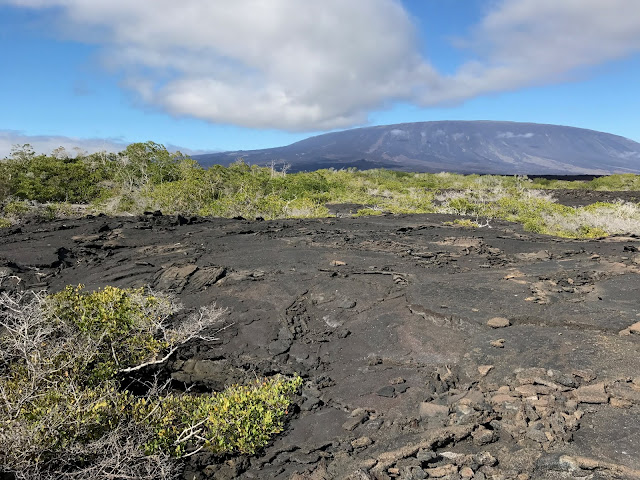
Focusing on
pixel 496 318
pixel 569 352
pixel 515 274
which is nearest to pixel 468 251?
pixel 515 274

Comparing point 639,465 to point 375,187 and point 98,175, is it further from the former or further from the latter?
point 375,187

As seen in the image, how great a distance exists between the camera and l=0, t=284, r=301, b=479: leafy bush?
3.24 m

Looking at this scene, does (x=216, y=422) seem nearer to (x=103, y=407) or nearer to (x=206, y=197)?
(x=103, y=407)

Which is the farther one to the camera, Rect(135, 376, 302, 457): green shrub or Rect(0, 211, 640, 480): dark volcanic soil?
Rect(135, 376, 302, 457): green shrub

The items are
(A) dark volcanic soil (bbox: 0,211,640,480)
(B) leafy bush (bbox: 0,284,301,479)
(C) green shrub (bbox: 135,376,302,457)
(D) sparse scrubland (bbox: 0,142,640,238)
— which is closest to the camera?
(B) leafy bush (bbox: 0,284,301,479)

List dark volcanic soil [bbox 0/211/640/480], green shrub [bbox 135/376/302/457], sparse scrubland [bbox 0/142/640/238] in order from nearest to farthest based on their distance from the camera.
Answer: dark volcanic soil [bbox 0/211/640/480] < green shrub [bbox 135/376/302/457] < sparse scrubland [bbox 0/142/640/238]

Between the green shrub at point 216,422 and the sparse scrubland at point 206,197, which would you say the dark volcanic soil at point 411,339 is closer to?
the green shrub at point 216,422

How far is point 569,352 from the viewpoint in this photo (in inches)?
195

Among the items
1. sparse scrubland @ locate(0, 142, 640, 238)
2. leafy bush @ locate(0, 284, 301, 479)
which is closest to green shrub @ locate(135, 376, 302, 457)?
leafy bush @ locate(0, 284, 301, 479)

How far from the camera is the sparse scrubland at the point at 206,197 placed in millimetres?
16000

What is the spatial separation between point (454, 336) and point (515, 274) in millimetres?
2783

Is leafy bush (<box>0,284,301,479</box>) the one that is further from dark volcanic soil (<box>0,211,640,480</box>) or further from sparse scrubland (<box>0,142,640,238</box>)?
sparse scrubland (<box>0,142,640,238</box>)

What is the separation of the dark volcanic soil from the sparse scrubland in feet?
17.1

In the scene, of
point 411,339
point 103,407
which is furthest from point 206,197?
point 103,407
